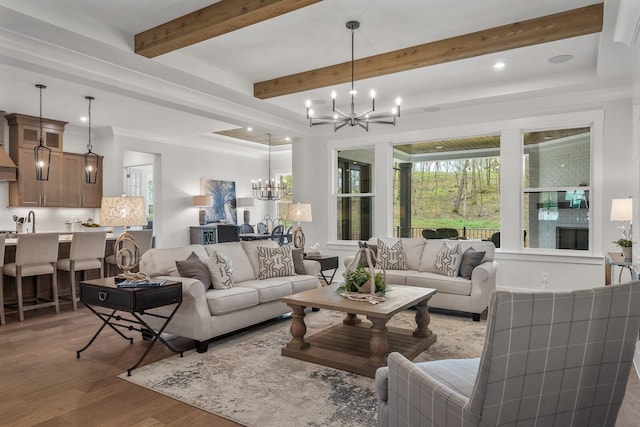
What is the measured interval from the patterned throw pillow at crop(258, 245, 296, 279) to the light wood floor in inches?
49.4

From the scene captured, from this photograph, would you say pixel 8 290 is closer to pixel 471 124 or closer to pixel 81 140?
pixel 81 140

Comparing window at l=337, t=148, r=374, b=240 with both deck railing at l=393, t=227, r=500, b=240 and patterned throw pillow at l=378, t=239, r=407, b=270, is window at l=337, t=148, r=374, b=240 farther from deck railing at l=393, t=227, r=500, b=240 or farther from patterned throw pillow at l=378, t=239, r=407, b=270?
deck railing at l=393, t=227, r=500, b=240

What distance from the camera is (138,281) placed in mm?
3422

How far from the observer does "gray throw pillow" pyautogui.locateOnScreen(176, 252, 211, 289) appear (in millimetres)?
3871

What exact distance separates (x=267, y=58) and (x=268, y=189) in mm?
5173

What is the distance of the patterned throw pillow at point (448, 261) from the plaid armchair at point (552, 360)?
3.54m

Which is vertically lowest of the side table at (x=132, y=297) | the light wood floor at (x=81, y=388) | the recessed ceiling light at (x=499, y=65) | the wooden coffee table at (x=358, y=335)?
the light wood floor at (x=81, y=388)

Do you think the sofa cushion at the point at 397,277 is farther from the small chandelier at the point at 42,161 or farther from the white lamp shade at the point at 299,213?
the small chandelier at the point at 42,161

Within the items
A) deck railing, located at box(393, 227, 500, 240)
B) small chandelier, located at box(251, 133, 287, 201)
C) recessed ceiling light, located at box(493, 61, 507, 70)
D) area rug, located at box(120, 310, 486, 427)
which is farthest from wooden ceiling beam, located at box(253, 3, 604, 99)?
deck railing, located at box(393, 227, 500, 240)

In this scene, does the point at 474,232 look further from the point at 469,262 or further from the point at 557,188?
the point at 469,262

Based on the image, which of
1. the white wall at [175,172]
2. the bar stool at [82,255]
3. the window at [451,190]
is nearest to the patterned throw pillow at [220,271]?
the bar stool at [82,255]

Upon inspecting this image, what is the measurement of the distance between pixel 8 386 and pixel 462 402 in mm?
3151

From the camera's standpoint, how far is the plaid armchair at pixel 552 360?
1280 mm

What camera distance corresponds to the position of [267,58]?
15.4 feet
